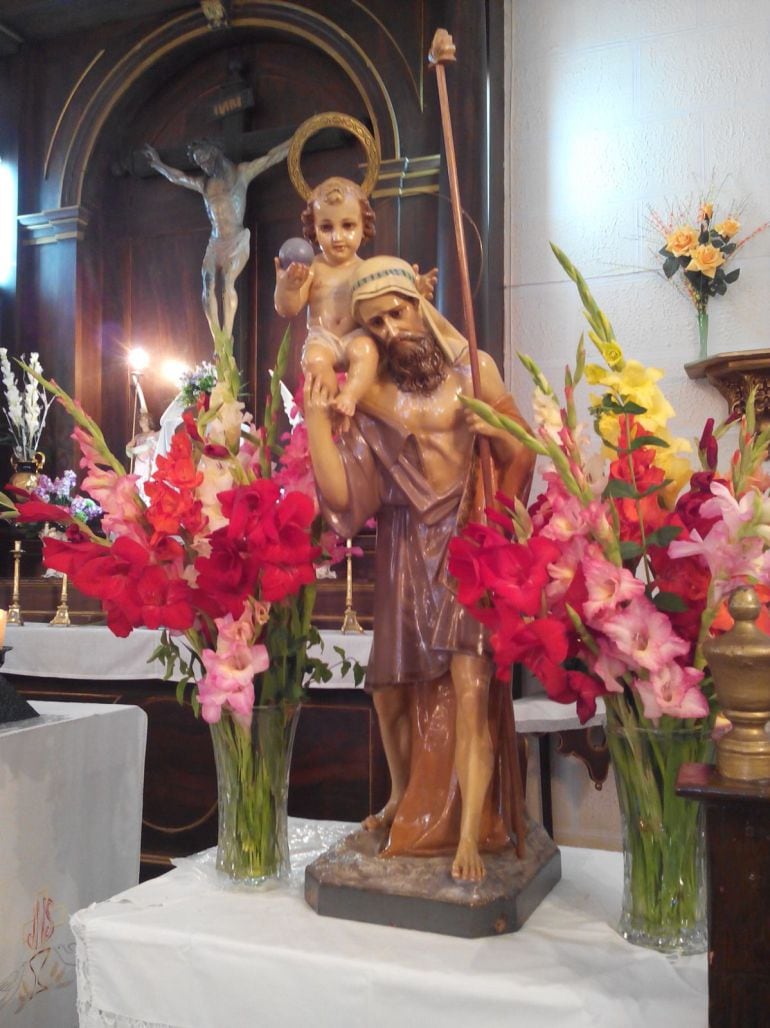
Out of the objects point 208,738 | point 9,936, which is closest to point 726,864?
point 9,936

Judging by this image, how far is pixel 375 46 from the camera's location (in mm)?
4387

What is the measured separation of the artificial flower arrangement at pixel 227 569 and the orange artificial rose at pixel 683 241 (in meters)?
2.69

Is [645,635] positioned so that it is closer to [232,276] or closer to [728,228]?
[728,228]

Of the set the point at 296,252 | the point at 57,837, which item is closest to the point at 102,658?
the point at 57,837

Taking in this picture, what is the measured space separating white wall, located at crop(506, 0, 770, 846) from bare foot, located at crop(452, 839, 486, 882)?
8.35 feet

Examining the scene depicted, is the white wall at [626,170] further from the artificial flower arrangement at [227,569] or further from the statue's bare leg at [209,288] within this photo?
the artificial flower arrangement at [227,569]

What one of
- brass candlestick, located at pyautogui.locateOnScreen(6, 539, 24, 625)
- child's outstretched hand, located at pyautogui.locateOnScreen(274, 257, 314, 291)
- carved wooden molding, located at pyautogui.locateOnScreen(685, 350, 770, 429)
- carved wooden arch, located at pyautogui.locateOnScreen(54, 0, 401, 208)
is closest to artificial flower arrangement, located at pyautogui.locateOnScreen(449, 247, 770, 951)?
child's outstretched hand, located at pyautogui.locateOnScreen(274, 257, 314, 291)

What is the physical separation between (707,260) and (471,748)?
287 cm

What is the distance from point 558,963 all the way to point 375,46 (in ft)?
13.8

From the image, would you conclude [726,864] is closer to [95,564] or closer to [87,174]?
[95,564]

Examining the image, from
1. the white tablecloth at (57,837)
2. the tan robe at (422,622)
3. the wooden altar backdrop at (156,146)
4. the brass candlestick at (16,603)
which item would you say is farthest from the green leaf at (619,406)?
the wooden altar backdrop at (156,146)

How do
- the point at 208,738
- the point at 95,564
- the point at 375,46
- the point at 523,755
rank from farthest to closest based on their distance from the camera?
the point at 375,46
the point at 208,738
the point at 523,755
the point at 95,564

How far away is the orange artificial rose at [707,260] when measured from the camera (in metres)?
3.59

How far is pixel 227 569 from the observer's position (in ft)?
3.89
